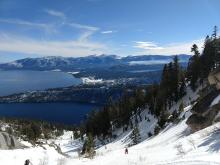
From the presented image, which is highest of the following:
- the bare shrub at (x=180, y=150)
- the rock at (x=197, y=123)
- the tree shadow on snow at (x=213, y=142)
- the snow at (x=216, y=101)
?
the snow at (x=216, y=101)

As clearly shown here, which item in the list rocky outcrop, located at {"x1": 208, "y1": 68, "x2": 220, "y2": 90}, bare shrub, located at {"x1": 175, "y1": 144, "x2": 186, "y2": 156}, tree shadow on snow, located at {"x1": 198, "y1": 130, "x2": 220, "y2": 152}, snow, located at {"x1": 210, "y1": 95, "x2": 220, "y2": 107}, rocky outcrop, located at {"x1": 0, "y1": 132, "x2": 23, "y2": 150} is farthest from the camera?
rocky outcrop, located at {"x1": 0, "y1": 132, "x2": 23, "y2": 150}

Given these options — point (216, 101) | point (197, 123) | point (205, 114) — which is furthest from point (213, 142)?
point (216, 101)

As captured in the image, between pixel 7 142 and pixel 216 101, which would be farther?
pixel 7 142

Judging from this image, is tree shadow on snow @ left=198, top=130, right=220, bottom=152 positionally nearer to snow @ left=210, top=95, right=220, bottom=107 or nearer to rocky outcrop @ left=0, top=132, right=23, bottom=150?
snow @ left=210, top=95, right=220, bottom=107

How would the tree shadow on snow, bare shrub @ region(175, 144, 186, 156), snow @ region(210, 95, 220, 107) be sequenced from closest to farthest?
the tree shadow on snow
bare shrub @ region(175, 144, 186, 156)
snow @ region(210, 95, 220, 107)

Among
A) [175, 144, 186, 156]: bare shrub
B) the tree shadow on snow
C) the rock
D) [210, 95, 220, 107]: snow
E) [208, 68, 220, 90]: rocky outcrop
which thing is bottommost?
the rock

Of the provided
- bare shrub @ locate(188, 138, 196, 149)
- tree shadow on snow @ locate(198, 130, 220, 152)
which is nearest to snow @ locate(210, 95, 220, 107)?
tree shadow on snow @ locate(198, 130, 220, 152)

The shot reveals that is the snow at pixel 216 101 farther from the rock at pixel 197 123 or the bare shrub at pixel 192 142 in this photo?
the bare shrub at pixel 192 142

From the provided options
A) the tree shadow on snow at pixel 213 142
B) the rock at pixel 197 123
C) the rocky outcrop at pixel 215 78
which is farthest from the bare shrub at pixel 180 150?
the rocky outcrop at pixel 215 78

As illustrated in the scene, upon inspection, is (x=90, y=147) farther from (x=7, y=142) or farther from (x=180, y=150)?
(x=180, y=150)

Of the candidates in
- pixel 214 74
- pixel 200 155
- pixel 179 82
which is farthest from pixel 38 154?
pixel 179 82

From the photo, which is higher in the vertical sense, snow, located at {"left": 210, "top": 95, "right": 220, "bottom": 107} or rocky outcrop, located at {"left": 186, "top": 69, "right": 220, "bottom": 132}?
snow, located at {"left": 210, "top": 95, "right": 220, "bottom": 107}

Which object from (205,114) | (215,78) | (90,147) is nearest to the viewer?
(205,114)

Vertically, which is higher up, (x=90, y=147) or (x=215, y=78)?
(x=215, y=78)
